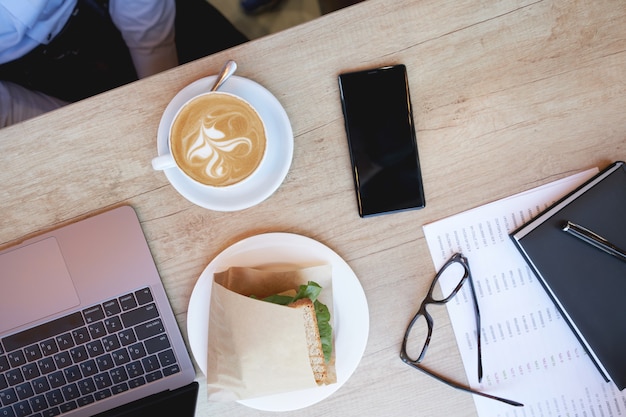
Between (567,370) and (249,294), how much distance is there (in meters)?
0.53

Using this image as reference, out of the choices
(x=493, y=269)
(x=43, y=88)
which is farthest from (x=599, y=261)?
(x=43, y=88)

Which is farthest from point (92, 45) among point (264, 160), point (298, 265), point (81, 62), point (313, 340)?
point (313, 340)

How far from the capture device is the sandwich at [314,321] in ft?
2.45

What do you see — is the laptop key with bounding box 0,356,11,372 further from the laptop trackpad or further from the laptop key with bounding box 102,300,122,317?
the laptop key with bounding box 102,300,122,317

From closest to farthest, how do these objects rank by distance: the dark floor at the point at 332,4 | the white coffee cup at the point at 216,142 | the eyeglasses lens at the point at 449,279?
the white coffee cup at the point at 216,142 < the eyeglasses lens at the point at 449,279 < the dark floor at the point at 332,4

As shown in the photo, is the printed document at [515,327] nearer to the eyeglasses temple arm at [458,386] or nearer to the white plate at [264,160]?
the eyeglasses temple arm at [458,386]

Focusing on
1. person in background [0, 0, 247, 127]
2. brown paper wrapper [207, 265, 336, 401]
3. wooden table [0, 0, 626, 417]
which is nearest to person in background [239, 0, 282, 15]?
person in background [0, 0, 247, 127]

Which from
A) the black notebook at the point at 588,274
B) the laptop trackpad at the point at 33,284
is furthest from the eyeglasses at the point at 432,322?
the laptop trackpad at the point at 33,284

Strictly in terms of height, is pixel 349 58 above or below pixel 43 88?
below

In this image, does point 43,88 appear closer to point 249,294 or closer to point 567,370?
point 249,294

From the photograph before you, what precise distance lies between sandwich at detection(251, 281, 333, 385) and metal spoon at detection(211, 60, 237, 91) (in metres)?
0.33

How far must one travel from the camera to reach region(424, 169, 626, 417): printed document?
33.0 inches

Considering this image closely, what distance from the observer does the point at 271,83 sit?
804 millimetres

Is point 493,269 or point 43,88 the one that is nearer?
point 493,269
